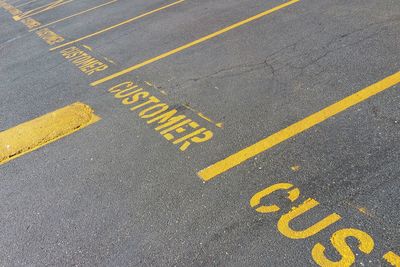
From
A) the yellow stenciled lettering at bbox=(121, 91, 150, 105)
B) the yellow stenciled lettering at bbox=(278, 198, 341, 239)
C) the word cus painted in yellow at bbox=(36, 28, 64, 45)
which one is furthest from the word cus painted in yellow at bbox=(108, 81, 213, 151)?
the word cus painted in yellow at bbox=(36, 28, 64, 45)

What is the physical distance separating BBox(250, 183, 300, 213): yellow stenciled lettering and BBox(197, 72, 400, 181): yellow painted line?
0.56 meters

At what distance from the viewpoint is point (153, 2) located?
11.5m

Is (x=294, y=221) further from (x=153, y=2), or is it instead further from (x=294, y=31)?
(x=153, y=2)

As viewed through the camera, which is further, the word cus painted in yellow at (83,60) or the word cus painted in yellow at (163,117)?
the word cus painted in yellow at (83,60)

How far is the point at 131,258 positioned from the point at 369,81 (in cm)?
363

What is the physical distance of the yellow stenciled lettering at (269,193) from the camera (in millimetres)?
3816

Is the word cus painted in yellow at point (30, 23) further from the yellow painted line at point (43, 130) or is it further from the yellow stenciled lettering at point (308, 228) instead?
the yellow stenciled lettering at point (308, 228)

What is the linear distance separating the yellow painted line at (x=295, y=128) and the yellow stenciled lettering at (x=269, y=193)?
56 cm

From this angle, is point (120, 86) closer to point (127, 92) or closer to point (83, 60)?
point (127, 92)

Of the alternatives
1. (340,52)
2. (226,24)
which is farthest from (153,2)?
(340,52)

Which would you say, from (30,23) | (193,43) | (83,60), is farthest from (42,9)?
(193,43)

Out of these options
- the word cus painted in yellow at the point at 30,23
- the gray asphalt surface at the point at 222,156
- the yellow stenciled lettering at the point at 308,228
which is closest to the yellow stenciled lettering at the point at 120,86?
the gray asphalt surface at the point at 222,156

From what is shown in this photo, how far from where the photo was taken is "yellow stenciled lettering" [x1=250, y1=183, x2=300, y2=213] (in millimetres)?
3816

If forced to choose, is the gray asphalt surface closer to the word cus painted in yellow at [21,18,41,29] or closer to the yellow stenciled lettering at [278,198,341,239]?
the yellow stenciled lettering at [278,198,341,239]
